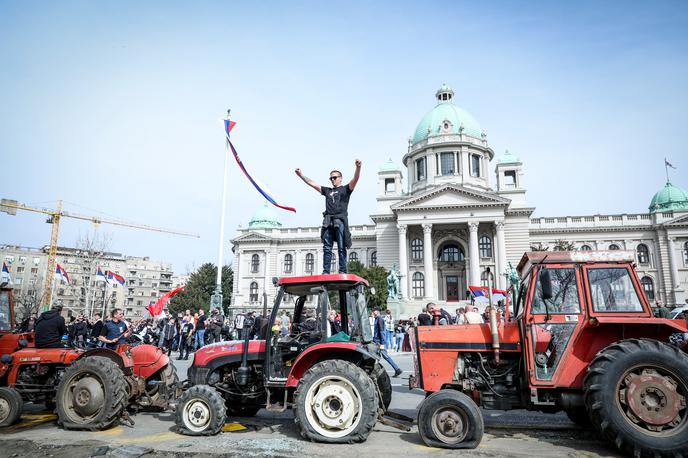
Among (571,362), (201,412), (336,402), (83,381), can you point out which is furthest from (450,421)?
(83,381)

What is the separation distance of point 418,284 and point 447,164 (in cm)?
1547

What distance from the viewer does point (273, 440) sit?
6.12 meters

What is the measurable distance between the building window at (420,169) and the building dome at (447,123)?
2.73 meters

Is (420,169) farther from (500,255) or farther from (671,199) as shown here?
(671,199)

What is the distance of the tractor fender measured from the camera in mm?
6176

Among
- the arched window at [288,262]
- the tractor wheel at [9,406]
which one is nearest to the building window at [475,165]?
the arched window at [288,262]

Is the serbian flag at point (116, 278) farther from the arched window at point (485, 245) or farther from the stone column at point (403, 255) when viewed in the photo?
the arched window at point (485, 245)

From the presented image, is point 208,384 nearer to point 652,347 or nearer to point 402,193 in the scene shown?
point 652,347

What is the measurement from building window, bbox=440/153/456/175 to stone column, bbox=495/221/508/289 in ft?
35.6

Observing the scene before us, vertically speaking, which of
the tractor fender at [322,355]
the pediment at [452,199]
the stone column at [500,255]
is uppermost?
the pediment at [452,199]

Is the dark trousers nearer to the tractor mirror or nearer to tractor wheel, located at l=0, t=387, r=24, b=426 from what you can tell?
the tractor mirror

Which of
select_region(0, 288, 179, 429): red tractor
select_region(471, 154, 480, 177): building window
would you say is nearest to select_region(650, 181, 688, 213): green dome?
select_region(471, 154, 480, 177): building window

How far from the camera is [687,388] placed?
525 cm

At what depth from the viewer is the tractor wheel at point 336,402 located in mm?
5840
